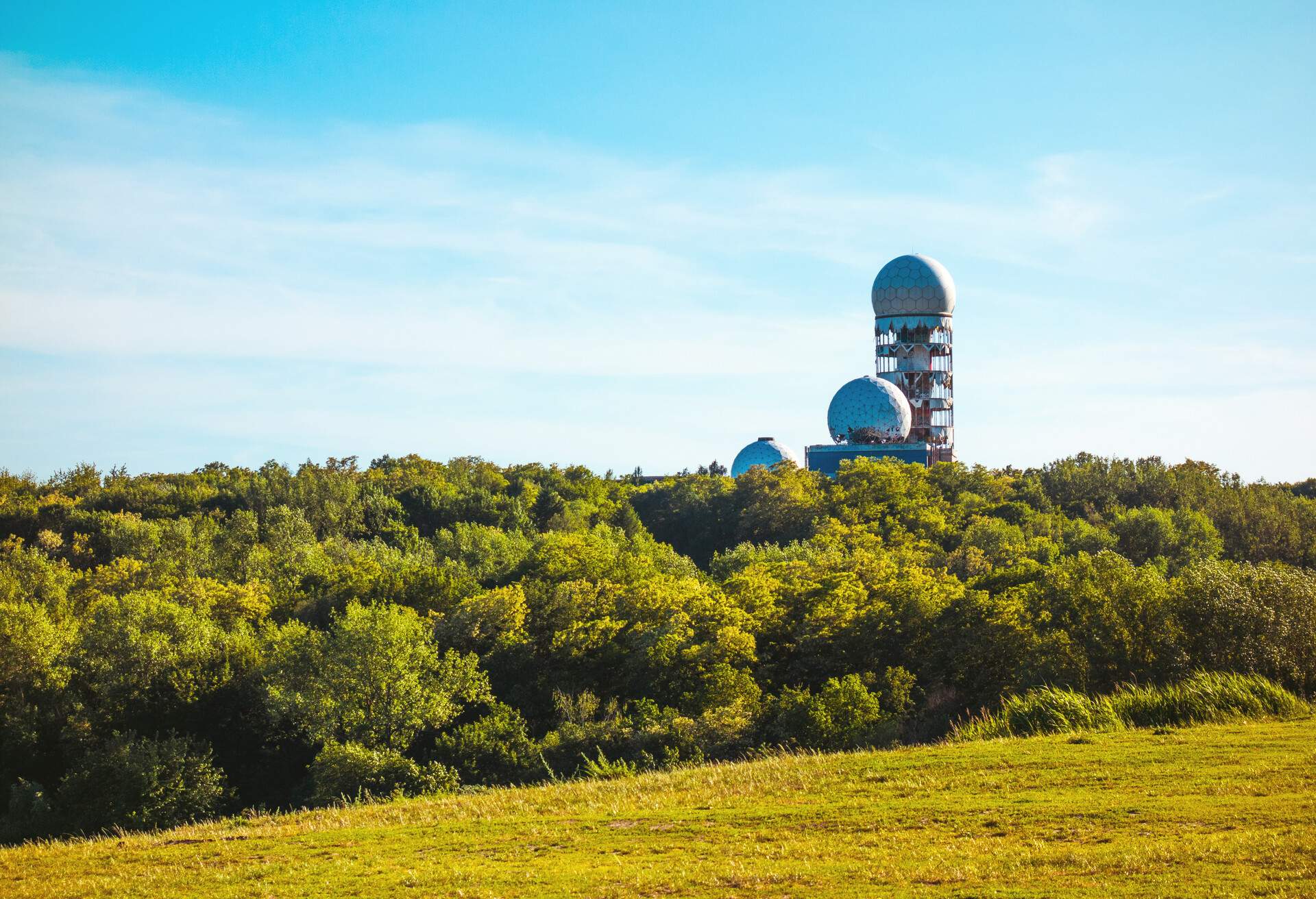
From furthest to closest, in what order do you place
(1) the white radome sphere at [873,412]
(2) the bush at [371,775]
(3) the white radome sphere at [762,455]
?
1. (3) the white radome sphere at [762,455]
2. (1) the white radome sphere at [873,412]
3. (2) the bush at [371,775]

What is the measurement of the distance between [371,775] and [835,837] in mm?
19527

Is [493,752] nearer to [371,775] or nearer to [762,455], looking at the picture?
[371,775]

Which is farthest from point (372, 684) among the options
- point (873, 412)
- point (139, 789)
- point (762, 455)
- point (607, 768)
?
point (762, 455)

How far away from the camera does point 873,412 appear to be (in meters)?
85.1

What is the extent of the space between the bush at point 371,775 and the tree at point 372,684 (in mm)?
2364

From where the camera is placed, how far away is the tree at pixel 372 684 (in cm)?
3622

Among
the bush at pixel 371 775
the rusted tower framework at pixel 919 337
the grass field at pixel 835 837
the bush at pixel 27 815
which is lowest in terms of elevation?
the bush at pixel 27 815

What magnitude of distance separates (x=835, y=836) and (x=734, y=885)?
2.93 meters

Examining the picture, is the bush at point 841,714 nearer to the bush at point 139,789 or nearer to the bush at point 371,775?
the bush at point 371,775

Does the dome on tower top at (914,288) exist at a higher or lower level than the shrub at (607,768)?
higher

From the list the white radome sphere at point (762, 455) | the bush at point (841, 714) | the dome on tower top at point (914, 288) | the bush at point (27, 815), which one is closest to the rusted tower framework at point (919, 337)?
the dome on tower top at point (914, 288)

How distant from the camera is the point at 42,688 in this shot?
40625mm

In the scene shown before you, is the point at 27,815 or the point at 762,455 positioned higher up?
the point at 762,455

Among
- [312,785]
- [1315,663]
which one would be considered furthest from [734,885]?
[312,785]
